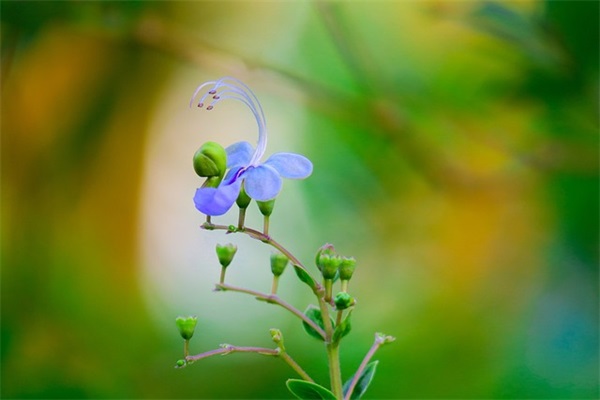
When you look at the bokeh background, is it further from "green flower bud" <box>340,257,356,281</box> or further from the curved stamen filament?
"green flower bud" <box>340,257,356,281</box>

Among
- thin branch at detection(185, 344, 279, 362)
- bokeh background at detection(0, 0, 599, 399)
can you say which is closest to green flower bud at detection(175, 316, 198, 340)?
thin branch at detection(185, 344, 279, 362)

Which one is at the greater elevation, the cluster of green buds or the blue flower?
the blue flower

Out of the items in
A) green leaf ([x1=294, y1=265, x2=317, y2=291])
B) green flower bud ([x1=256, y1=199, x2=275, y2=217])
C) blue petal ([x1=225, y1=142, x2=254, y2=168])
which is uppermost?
blue petal ([x1=225, y1=142, x2=254, y2=168])

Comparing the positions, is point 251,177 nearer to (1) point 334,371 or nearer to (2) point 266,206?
(2) point 266,206

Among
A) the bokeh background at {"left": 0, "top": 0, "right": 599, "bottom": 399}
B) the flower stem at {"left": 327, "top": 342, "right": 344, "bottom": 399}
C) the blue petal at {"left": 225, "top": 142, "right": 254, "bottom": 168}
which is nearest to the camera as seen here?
the flower stem at {"left": 327, "top": 342, "right": 344, "bottom": 399}

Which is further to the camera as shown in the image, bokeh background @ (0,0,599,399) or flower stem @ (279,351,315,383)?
bokeh background @ (0,0,599,399)

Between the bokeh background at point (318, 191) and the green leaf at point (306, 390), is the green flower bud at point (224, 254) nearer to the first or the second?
the green leaf at point (306, 390)
